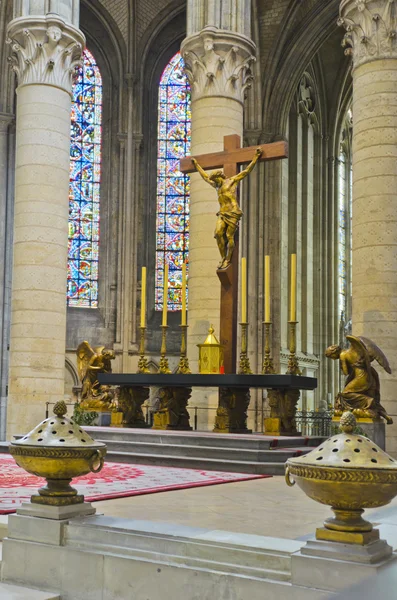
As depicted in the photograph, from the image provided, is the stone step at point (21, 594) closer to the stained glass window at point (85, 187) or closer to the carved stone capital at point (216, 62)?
the carved stone capital at point (216, 62)

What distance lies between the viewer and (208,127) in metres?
14.7

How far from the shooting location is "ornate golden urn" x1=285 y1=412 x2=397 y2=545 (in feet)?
11.9

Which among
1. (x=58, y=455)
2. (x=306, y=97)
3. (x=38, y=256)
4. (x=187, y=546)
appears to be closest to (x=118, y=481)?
(x=58, y=455)

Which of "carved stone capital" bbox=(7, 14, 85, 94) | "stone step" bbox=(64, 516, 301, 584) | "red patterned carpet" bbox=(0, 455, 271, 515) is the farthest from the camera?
"carved stone capital" bbox=(7, 14, 85, 94)

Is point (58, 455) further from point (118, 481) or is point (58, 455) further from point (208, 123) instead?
point (208, 123)

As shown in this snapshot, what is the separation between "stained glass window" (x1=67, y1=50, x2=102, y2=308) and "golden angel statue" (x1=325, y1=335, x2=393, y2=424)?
1321 centimetres

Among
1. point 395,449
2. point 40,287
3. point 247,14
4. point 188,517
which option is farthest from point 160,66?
point 188,517

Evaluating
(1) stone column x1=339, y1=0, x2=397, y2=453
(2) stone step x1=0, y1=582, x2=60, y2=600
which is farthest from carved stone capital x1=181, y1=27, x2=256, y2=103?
(2) stone step x1=0, y1=582, x2=60, y2=600

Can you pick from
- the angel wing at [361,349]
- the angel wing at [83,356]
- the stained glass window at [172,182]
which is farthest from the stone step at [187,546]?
the stained glass window at [172,182]

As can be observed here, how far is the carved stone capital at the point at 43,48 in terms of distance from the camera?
14664 millimetres

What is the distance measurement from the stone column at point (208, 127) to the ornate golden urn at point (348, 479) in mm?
10324

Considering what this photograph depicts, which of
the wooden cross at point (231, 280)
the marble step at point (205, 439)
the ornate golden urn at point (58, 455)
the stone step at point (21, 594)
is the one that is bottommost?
the stone step at point (21, 594)

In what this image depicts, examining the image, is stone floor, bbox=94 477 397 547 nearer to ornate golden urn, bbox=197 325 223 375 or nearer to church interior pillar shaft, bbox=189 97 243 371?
ornate golden urn, bbox=197 325 223 375

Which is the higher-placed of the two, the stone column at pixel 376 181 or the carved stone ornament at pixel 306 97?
the carved stone ornament at pixel 306 97
